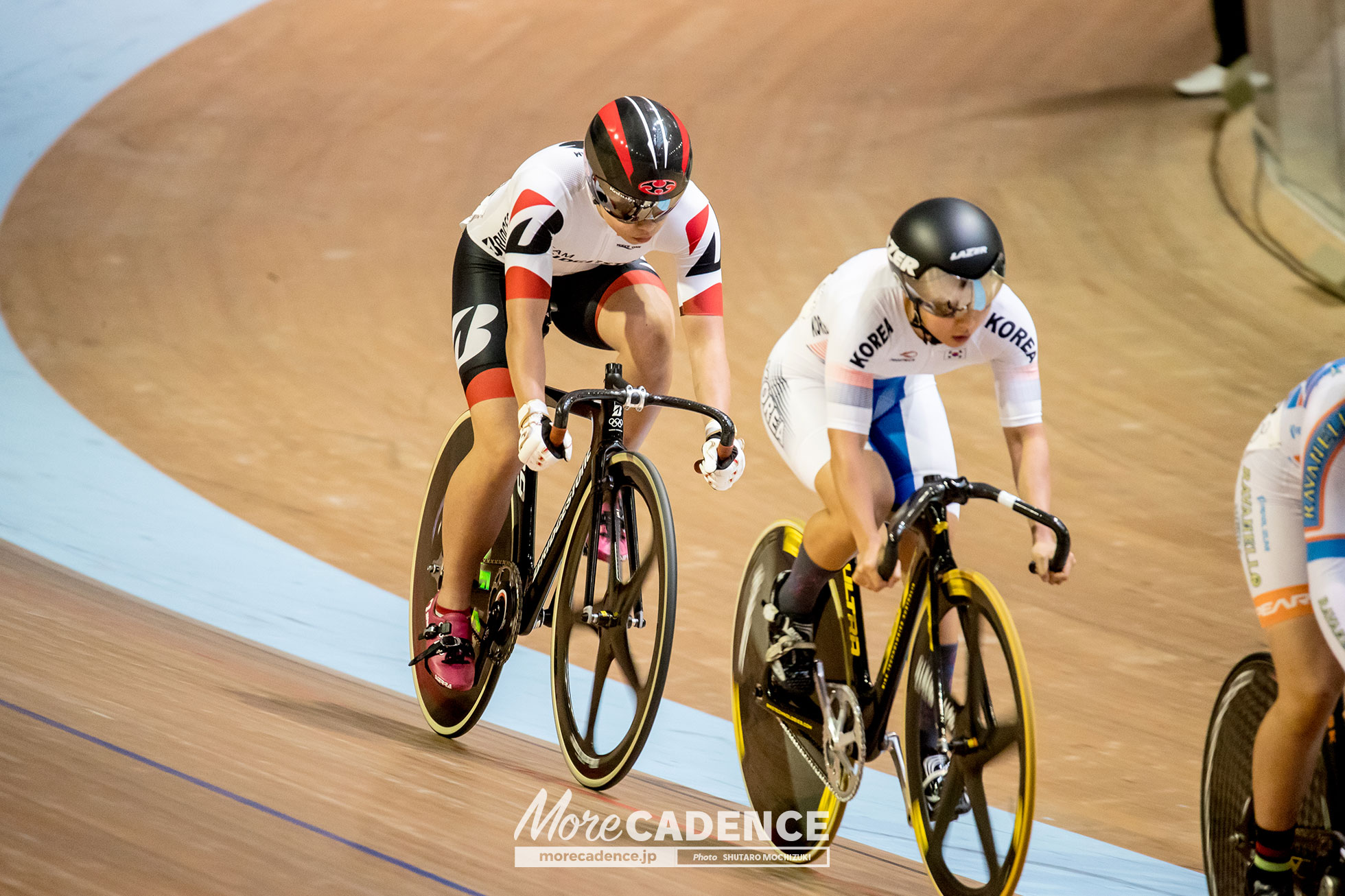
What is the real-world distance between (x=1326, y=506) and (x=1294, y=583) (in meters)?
0.18

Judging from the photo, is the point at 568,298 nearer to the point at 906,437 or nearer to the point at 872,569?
the point at 906,437

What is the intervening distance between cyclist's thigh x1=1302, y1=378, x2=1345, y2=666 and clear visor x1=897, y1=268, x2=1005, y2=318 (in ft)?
1.92

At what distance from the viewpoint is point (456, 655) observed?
3.67 m

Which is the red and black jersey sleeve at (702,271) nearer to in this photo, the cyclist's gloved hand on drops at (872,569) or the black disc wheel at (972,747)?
the cyclist's gloved hand on drops at (872,569)

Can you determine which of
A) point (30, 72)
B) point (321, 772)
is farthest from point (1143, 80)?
point (321, 772)

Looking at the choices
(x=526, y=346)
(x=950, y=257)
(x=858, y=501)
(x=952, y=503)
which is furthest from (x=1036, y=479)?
(x=526, y=346)

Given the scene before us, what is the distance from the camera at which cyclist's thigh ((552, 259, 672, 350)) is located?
11.5 ft

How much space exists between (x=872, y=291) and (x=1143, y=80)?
8689 millimetres

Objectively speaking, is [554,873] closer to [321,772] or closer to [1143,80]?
[321,772]

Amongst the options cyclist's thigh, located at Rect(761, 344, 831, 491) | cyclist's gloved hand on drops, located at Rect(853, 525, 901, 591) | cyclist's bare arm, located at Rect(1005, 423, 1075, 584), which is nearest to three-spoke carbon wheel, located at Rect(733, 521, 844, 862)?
cyclist's thigh, located at Rect(761, 344, 831, 491)

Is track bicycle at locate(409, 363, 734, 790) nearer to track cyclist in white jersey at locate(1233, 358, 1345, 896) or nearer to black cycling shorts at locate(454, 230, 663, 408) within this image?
black cycling shorts at locate(454, 230, 663, 408)

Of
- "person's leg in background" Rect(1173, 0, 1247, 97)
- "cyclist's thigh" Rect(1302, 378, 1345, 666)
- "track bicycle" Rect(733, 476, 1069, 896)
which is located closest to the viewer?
"cyclist's thigh" Rect(1302, 378, 1345, 666)

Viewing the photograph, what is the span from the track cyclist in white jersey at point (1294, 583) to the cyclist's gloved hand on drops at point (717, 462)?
3.47 feet

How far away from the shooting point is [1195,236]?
835 cm
